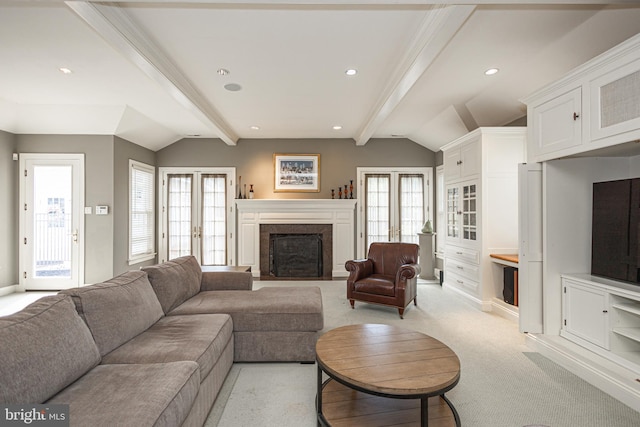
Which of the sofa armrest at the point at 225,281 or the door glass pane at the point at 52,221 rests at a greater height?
the door glass pane at the point at 52,221

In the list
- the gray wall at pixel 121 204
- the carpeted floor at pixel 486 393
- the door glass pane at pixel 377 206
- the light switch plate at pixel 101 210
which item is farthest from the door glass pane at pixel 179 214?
the carpeted floor at pixel 486 393

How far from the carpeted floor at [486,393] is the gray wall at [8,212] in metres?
4.87

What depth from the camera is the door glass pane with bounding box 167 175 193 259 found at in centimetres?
622

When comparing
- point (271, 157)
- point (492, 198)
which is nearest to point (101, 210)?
point (271, 157)

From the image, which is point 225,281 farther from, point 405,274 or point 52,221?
point 52,221

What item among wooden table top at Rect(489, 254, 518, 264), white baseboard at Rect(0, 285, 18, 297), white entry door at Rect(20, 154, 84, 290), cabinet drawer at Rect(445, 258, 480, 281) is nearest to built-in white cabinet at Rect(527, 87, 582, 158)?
wooden table top at Rect(489, 254, 518, 264)

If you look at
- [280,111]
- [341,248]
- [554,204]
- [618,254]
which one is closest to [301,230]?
[341,248]

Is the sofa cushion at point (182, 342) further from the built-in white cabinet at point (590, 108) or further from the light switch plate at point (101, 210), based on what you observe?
the light switch plate at point (101, 210)

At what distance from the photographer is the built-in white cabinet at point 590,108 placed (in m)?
1.99

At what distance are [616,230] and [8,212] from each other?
25.6ft

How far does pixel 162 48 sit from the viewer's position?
2863 mm

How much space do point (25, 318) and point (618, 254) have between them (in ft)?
12.9

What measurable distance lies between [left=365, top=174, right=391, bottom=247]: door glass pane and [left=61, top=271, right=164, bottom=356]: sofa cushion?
463cm

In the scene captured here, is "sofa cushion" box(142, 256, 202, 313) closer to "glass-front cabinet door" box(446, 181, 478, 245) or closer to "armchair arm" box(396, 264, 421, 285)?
"armchair arm" box(396, 264, 421, 285)
